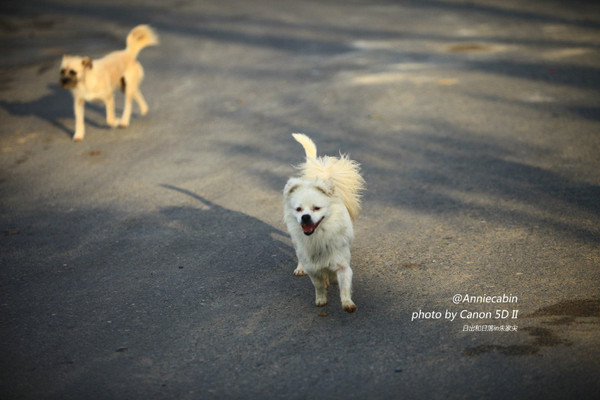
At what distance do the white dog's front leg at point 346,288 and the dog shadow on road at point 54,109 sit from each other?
268 inches

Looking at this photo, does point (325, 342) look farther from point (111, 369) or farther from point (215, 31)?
point (215, 31)

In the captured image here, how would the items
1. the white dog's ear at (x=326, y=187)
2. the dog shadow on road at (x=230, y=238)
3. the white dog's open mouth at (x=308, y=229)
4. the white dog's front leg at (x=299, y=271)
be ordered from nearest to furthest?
1. the white dog's open mouth at (x=308, y=229)
2. the white dog's ear at (x=326, y=187)
3. the white dog's front leg at (x=299, y=271)
4. the dog shadow on road at (x=230, y=238)

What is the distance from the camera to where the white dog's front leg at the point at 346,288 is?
14.2 ft

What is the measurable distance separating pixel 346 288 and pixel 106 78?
6.71 metres

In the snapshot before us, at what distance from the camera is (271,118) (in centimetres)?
958

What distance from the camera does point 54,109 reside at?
10688 millimetres

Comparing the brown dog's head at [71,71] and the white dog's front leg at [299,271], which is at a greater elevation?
the brown dog's head at [71,71]

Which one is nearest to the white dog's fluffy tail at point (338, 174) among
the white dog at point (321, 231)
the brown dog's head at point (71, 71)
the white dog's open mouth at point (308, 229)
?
the white dog at point (321, 231)

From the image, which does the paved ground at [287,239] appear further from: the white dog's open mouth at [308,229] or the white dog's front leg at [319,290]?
the white dog's open mouth at [308,229]

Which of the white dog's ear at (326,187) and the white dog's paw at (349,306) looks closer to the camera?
the white dog's paw at (349,306)

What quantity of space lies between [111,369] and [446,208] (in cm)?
389

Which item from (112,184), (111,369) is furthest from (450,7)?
(111,369)

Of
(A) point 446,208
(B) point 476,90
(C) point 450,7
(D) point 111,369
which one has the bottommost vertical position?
(D) point 111,369

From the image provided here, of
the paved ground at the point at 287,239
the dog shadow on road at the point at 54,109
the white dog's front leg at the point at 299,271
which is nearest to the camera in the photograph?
the paved ground at the point at 287,239
